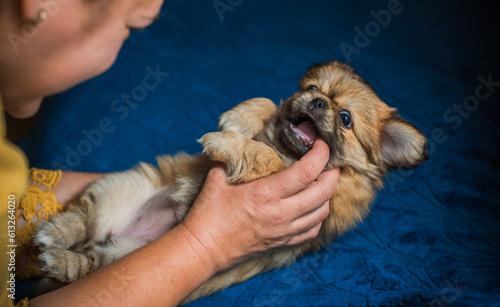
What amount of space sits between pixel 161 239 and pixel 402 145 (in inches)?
40.6

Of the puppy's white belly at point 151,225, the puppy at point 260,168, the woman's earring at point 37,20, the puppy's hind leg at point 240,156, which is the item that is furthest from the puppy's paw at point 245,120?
the woman's earring at point 37,20

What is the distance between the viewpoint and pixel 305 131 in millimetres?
1882

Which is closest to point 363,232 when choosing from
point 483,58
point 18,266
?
point 18,266

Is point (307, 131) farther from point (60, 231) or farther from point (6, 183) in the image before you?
point (6, 183)

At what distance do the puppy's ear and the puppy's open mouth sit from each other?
0.31m

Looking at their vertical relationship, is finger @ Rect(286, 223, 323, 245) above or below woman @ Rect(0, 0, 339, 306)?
below

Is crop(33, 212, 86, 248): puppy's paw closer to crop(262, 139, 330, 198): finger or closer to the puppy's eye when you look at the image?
crop(262, 139, 330, 198): finger

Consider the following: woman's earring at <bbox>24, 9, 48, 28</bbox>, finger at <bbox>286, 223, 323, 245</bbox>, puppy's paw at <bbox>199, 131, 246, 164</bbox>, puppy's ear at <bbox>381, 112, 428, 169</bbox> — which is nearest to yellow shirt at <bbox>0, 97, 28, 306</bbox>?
woman's earring at <bbox>24, 9, 48, 28</bbox>

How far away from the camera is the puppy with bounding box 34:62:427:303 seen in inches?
67.6

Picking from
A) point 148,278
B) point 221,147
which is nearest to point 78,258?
point 148,278

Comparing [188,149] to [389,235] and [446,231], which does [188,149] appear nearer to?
[389,235]

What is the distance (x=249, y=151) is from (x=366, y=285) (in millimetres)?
707

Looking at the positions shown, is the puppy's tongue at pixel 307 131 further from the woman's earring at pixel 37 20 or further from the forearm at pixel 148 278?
the woman's earring at pixel 37 20

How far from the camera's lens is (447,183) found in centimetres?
222
